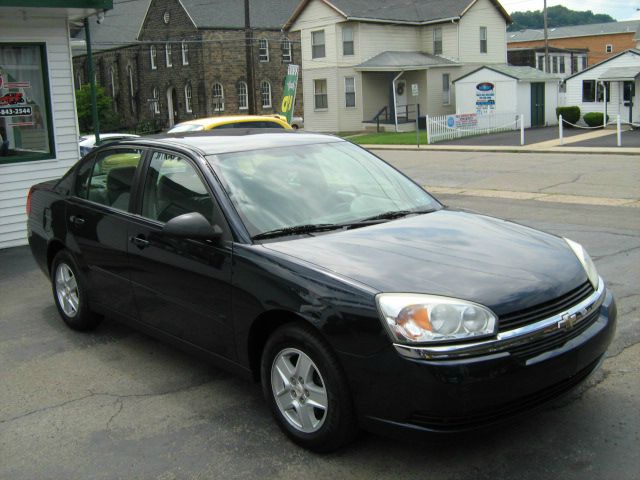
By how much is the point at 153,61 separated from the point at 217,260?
176 feet

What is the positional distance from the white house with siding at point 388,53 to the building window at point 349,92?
6 cm

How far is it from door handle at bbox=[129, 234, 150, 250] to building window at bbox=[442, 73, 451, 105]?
3905 cm

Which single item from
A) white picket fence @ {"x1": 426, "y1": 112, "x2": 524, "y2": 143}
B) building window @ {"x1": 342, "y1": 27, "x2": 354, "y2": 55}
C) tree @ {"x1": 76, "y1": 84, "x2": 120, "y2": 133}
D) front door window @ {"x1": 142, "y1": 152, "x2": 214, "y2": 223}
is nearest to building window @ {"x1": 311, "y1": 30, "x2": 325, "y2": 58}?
building window @ {"x1": 342, "y1": 27, "x2": 354, "y2": 55}

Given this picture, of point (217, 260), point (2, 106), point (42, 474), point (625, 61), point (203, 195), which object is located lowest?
point (42, 474)

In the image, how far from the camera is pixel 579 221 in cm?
1051

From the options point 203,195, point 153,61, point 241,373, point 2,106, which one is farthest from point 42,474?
point 153,61

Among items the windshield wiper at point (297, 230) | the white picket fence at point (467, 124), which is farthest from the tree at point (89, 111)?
the windshield wiper at point (297, 230)

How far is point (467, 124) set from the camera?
3303 cm

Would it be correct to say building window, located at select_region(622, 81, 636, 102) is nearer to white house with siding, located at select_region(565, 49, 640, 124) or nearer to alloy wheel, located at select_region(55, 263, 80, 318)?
white house with siding, located at select_region(565, 49, 640, 124)

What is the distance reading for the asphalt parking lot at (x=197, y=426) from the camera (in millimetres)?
3584

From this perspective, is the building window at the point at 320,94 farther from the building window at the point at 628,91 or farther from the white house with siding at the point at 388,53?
the building window at the point at 628,91

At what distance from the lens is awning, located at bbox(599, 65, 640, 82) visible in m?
34.9

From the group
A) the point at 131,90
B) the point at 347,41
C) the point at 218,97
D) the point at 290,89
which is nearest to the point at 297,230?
the point at 290,89

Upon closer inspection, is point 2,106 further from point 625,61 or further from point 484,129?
point 625,61
